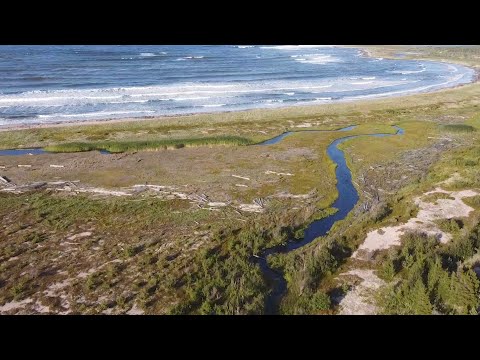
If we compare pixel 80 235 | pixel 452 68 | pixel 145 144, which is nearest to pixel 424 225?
pixel 80 235

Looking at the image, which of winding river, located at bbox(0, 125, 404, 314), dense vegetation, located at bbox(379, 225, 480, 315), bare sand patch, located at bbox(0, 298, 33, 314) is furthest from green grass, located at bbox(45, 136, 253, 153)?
dense vegetation, located at bbox(379, 225, 480, 315)

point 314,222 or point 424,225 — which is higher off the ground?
point 424,225

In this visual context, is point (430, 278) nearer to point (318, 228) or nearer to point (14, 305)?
point (318, 228)

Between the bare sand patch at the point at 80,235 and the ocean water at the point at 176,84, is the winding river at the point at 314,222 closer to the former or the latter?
the bare sand patch at the point at 80,235

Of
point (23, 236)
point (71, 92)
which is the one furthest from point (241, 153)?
point (71, 92)

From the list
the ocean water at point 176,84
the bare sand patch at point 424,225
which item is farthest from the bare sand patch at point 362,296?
the ocean water at point 176,84
